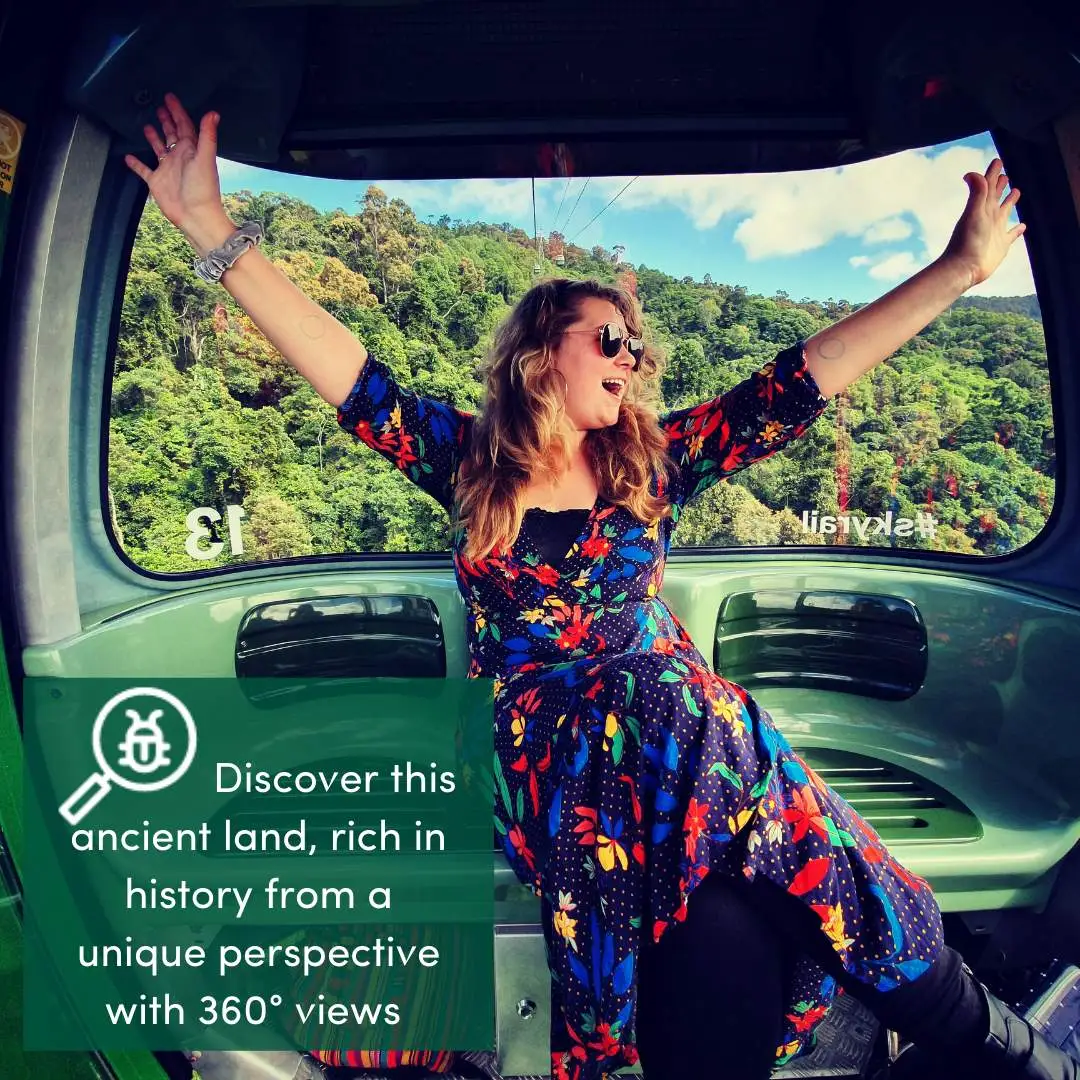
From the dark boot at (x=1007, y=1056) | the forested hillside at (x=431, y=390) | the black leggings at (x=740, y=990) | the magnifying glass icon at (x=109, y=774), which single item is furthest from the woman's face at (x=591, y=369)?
the dark boot at (x=1007, y=1056)

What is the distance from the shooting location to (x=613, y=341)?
1609mm

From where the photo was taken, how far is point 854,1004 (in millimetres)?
1626

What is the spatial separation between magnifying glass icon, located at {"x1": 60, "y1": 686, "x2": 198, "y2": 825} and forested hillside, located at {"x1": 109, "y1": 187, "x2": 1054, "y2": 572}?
516 millimetres

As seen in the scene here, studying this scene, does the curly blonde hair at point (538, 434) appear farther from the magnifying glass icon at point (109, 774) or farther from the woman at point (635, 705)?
the magnifying glass icon at point (109, 774)

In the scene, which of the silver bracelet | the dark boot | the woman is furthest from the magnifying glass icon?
the dark boot

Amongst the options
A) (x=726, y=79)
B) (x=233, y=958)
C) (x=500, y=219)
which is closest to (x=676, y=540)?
(x=500, y=219)

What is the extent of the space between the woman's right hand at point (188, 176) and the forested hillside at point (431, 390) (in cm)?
24

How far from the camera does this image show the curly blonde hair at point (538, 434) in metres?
1.56

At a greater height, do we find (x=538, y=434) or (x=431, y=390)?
(x=431, y=390)

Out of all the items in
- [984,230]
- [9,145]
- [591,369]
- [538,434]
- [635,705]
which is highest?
[9,145]

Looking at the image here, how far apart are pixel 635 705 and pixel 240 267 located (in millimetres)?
1071

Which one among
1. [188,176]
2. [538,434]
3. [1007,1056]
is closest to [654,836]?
[1007,1056]

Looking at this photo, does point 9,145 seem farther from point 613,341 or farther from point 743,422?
point 743,422
